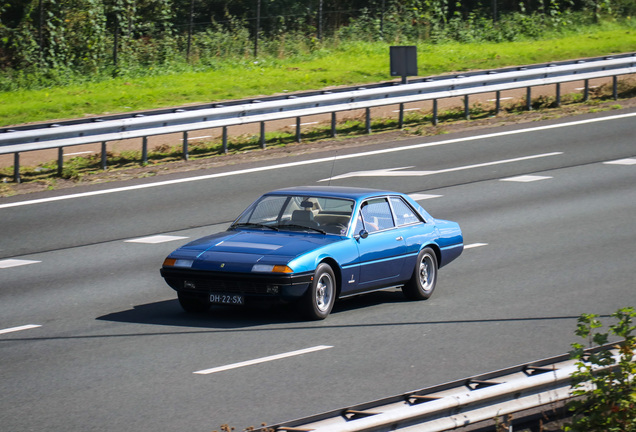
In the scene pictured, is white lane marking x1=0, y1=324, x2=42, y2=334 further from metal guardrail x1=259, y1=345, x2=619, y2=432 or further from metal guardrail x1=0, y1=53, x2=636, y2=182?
metal guardrail x1=0, y1=53, x2=636, y2=182

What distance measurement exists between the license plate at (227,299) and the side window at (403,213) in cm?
248

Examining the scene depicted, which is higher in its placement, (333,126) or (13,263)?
(333,126)

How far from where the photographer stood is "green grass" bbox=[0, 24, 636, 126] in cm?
2741

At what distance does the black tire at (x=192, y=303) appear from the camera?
10.1 m

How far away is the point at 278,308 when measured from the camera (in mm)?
10781

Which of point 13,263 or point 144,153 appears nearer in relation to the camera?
point 13,263

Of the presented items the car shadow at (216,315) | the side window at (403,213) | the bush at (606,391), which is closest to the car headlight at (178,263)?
the car shadow at (216,315)

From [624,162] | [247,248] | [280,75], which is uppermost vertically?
[280,75]

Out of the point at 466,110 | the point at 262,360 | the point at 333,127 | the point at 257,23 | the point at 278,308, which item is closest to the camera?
the point at 262,360

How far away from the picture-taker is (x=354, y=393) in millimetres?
7414

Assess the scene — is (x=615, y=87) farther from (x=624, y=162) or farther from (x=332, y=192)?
(x=332, y=192)

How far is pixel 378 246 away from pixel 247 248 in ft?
5.29

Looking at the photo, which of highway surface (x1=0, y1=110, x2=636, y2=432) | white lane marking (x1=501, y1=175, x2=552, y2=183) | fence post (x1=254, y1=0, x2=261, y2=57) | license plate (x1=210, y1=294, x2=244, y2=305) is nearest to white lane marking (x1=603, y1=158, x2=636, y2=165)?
highway surface (x1=0, y1=110, x2=636, y2=432)

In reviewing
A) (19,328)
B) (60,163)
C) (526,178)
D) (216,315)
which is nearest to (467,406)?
(216,315)
